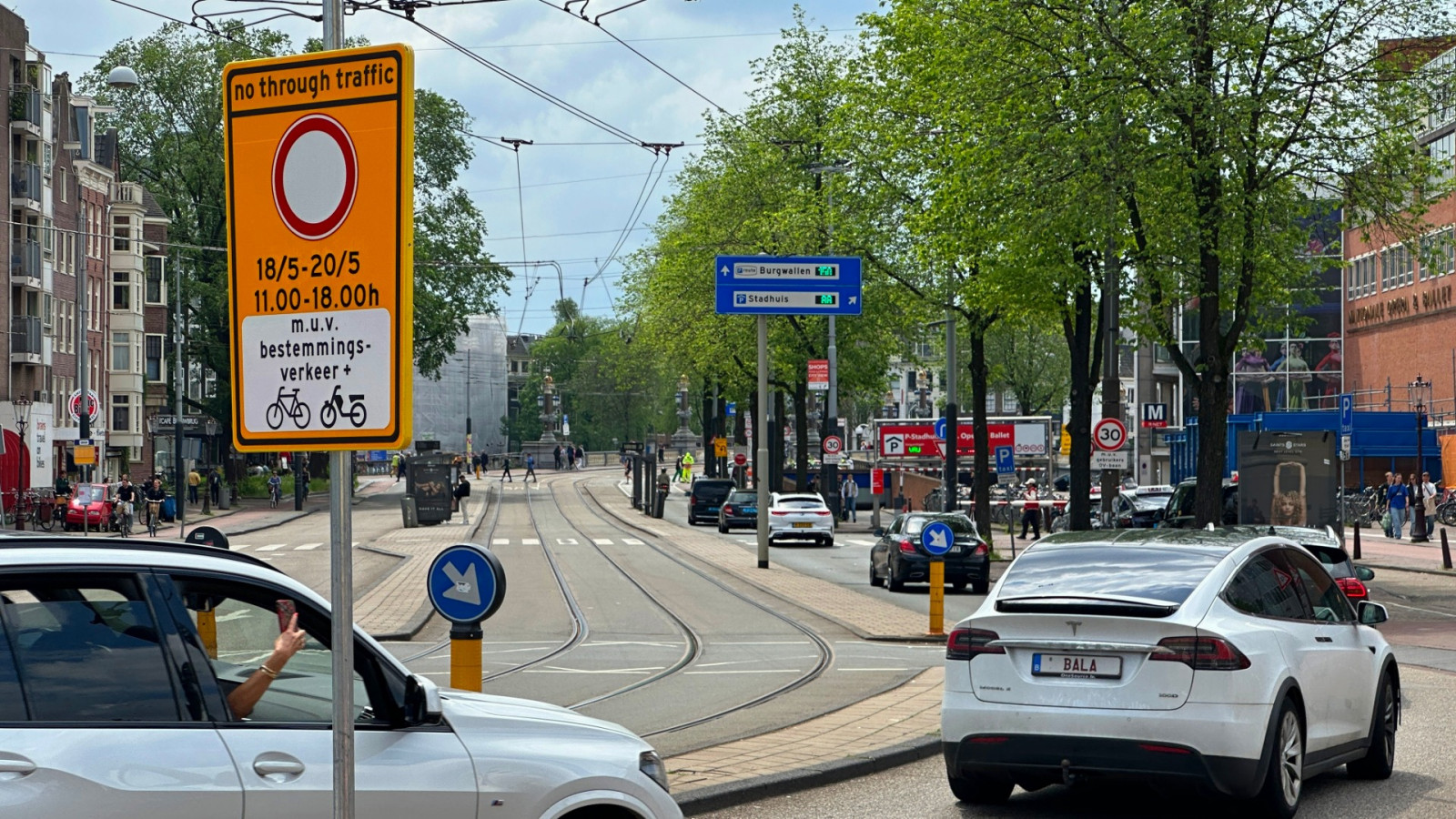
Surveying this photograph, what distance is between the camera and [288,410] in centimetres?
446

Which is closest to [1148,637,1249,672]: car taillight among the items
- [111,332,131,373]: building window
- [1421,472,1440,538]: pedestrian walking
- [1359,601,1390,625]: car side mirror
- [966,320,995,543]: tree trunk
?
[1359,601,1390,625]: car side mirror

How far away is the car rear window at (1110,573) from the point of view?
356 inches

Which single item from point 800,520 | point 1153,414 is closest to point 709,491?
point 800,520

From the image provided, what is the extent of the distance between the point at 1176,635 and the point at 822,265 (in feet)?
85.2

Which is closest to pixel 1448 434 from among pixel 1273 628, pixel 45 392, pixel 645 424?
pixel 45 392

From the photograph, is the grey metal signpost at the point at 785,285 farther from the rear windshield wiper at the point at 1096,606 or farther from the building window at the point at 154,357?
the building window at the point at 154,357

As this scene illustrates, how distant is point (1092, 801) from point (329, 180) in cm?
692

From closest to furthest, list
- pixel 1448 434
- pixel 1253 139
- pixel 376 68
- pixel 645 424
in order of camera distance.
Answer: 1. pixel 376 68
2. pixel 1253 139
3. pixel 1448 434
4. pixel 645 424

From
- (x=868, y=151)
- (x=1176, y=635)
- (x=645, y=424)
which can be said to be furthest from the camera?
(x=645, y=424)

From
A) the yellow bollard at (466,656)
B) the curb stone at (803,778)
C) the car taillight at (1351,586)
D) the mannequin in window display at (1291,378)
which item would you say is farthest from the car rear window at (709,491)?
the yellow bollard at (466,656)

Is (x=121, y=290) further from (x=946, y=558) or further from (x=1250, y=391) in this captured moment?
(x=946, y=558)

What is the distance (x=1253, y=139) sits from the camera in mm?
27828

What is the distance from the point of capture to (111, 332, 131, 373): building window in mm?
76125

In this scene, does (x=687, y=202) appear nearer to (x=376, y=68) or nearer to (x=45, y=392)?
(x=45, y=392)
